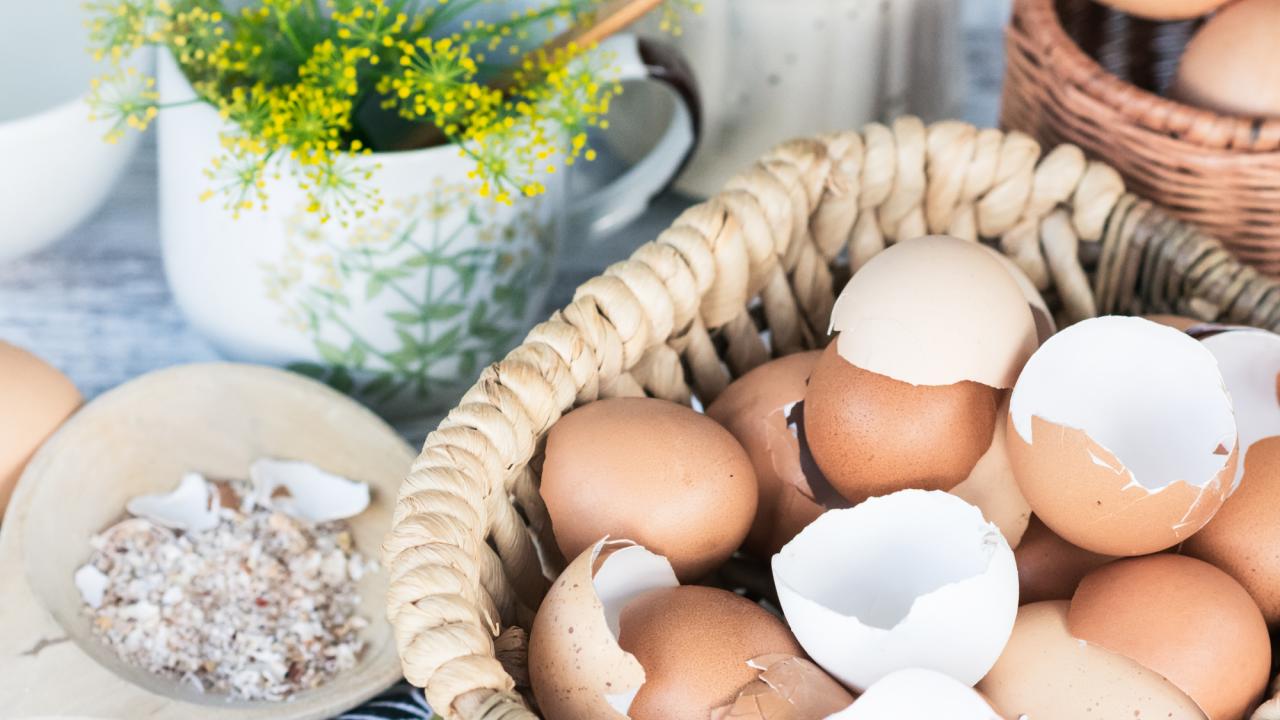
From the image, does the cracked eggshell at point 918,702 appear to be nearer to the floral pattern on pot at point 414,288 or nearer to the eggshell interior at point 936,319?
the eggshell interior at point 936,319

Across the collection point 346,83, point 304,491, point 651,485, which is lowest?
point 304,491

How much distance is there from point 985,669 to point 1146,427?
0.41 feet

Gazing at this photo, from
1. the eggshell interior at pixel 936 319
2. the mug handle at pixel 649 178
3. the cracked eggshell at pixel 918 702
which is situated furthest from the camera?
the mug handle at pixel 649 178

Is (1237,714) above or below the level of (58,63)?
below

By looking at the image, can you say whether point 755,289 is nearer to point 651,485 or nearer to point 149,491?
point 651,485

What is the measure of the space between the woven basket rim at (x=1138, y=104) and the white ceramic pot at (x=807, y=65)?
11 cm

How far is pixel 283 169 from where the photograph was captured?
635 mm

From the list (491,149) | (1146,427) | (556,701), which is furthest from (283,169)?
(1146,427)

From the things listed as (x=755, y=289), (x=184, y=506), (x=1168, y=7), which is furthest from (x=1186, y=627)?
(x=184, y=506)

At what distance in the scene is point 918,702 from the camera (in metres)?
0.43

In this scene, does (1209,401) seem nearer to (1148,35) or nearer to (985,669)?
(985,669)

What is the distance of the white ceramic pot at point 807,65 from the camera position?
0.80 m

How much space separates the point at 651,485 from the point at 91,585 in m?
0.31

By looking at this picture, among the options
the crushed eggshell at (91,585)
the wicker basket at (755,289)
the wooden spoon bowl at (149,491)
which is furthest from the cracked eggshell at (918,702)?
the crushed eggshell at (91,585)
